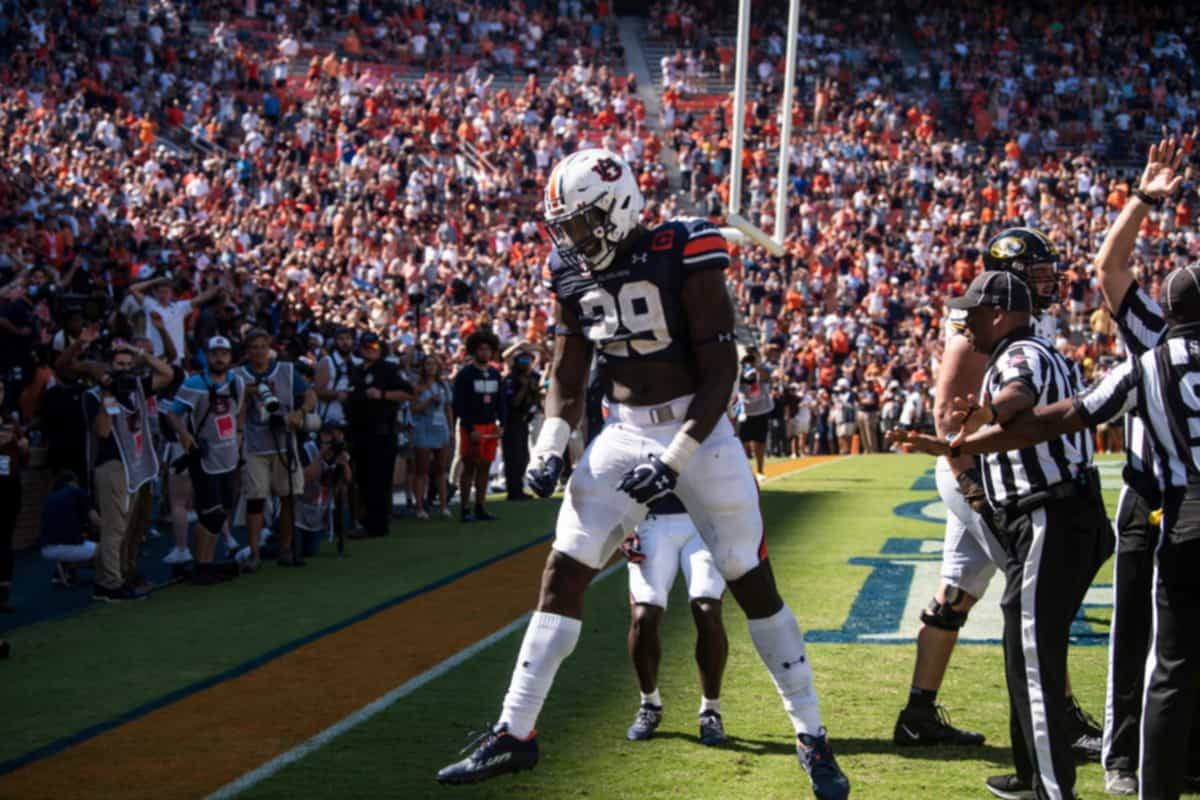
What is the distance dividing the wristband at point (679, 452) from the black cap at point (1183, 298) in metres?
1.44

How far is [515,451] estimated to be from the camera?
16219 mm

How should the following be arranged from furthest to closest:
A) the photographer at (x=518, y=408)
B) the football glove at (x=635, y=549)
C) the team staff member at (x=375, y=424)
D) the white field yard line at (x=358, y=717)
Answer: the photographer at (x=518, y=408) < the team staff member at (x=375, y=424) < the football glove at (x=635, y=549) < the white field yard line at (x=358, y=717)

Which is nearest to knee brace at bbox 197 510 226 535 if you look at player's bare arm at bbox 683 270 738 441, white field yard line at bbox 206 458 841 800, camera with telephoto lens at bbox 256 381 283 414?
camera with telephoto lens at bbox 256 381 283 414

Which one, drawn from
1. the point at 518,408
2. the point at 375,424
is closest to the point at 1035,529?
the point at 375,424

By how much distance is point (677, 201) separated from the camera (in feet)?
107

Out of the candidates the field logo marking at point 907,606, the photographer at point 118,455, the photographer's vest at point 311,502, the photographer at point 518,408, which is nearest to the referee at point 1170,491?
the field logo marking at point 907,606

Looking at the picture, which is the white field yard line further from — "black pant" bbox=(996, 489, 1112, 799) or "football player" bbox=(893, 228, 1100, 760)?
"black pant" bbox=(996, 489, 1112, 799)

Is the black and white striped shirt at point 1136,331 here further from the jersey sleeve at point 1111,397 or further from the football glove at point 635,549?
the football glove at point 635,549

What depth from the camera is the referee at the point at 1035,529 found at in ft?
15.0

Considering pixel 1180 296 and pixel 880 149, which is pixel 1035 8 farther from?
pixel 1180 296

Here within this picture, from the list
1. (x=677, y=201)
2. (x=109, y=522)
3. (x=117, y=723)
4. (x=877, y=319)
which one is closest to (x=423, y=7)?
(x=677, y=201)

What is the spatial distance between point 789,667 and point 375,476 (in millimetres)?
8878

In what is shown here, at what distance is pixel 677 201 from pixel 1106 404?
2840 cm

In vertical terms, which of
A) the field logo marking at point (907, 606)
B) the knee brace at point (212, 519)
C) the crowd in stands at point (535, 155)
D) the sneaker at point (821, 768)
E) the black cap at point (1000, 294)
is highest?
the crowd in stands at point (535, 155)
